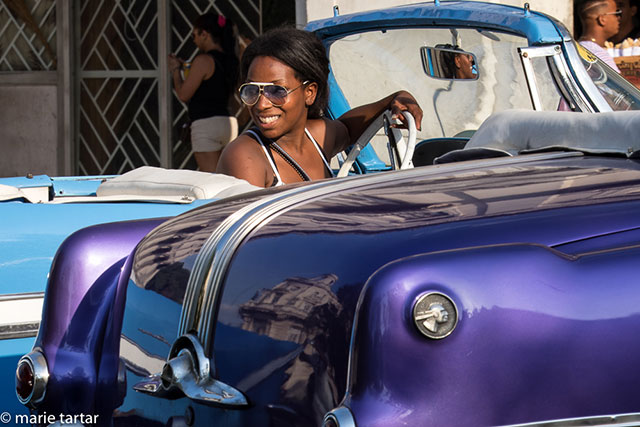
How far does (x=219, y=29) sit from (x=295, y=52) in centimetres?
377

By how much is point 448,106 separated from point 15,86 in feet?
21.8

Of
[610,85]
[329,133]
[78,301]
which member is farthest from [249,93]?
[78,301]

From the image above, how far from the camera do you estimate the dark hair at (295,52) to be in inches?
133

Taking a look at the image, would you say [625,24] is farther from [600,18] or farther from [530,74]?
[530,74]

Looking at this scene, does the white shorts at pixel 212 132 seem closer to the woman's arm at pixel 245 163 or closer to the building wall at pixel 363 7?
the building wall at pixel 363 7

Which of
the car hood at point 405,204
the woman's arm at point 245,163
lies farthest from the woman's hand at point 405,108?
the car hood at point 405,204

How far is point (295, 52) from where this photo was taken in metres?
3.40

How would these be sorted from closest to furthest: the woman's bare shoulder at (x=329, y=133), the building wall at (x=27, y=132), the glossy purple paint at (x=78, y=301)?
the glossy purple paint at (x=78, y=301)
the woman's bare shoulder at (x=329, y=133)
the building wall at (x=27, y=132)

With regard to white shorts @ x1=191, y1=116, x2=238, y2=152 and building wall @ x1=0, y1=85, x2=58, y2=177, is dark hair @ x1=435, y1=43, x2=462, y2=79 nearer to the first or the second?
white shorts @ x1=191, y1=116, x2=238, y2=152

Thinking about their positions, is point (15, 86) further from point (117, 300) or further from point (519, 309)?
point (519, 309)

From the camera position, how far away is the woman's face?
3328 mm

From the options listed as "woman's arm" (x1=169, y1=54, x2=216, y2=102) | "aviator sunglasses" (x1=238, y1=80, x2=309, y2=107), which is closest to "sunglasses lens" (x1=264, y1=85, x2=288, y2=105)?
"aviator sunglasses" (x1=238, y1=80, x2=309, y2=107)

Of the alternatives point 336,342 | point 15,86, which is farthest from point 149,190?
point 15,86

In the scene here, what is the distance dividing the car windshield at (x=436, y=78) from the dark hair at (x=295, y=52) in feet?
1.18
